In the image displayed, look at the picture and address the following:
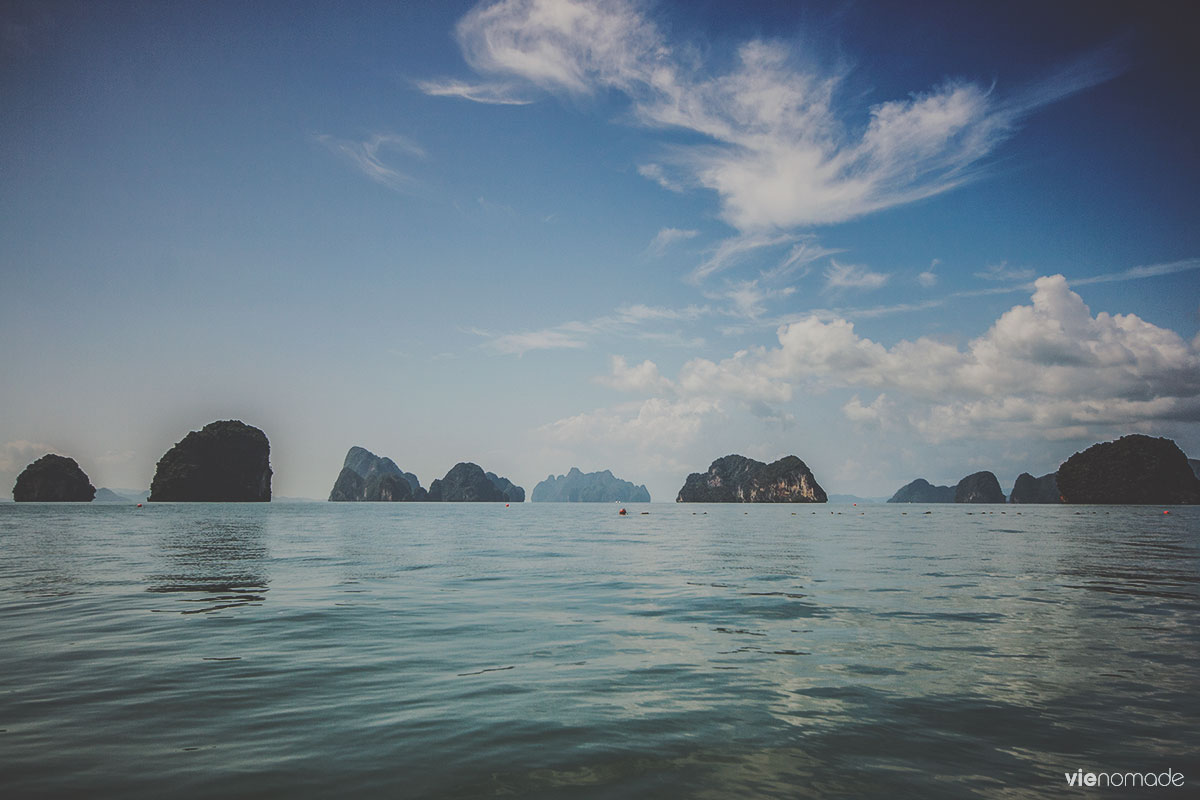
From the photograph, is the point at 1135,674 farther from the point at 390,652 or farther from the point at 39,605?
the point at 39,605

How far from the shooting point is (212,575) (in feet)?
80.2

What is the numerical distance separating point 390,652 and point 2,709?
5599 mm

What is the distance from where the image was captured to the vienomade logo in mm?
6457

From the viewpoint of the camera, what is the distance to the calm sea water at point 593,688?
21.2 feet

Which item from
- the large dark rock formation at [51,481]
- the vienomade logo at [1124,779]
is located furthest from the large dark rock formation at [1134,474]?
the large dark rock formation at [51,481]

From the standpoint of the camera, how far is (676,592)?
67.1 ft

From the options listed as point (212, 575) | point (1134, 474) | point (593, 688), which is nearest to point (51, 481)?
point (212, 575)

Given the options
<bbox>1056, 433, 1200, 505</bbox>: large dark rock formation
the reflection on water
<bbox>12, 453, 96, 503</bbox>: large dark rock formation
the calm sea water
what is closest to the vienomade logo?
the calm sea water

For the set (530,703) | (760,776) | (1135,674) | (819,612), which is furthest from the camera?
(819,612)

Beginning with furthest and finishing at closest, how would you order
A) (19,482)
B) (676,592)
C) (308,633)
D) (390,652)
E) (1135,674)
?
1. (19,482)
2. (676,592)
3. (308,633)
4. (390,652)
5. (1135,674)

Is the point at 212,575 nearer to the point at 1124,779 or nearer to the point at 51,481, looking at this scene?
the point at 1124,779

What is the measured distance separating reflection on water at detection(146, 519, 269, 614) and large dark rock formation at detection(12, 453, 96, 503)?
20234 cm

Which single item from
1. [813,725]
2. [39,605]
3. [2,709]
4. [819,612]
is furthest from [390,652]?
[39,605]

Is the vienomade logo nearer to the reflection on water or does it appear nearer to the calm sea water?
the calm sea water
